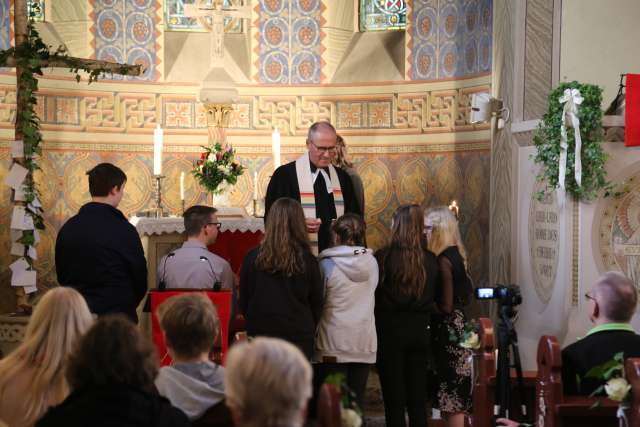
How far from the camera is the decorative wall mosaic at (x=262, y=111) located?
10.7 m

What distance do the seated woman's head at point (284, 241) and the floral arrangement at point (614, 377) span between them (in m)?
1.72

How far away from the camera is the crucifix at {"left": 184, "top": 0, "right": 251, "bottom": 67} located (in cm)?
1066

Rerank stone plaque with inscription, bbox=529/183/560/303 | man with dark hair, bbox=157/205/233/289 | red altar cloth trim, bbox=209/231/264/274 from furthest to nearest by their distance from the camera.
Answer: red altar cloth trim, bbox=209/231/264/274
stone plaque with inscription, bbox=529/183/560/303
man with dark hair, bbox=157/205/233/289

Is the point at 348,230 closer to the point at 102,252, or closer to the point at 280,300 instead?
the point at 280,300

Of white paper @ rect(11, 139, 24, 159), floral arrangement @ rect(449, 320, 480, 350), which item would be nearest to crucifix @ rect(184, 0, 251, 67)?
white paper @ rect(11, 139, 24, 159)

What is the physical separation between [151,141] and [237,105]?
1115mm

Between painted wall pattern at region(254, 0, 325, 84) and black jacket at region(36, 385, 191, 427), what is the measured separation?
28.3 ft

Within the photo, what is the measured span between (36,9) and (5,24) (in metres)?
0.63

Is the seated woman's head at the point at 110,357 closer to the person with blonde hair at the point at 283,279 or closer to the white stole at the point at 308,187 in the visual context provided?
the person with blonde hair at the point at 283,279

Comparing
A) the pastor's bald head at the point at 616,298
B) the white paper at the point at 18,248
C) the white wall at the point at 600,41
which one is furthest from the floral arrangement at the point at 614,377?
the white paper at the point at 18,248

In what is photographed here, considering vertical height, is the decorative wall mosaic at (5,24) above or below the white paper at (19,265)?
above

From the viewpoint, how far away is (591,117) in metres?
7.16

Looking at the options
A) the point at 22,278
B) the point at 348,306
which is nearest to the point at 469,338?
the point at 348,306

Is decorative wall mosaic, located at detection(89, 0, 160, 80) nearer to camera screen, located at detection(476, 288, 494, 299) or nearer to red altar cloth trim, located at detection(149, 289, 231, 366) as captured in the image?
red altar cloth trim, located at detection(149, 289, 231, 366)
